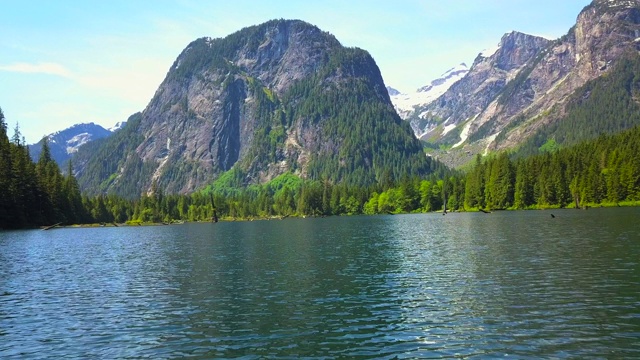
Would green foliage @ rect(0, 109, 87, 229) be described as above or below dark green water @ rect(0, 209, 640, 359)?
above

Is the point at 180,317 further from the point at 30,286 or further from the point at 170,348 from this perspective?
the point at 30,286

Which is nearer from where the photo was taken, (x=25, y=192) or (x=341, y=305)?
(x=341, y=305)

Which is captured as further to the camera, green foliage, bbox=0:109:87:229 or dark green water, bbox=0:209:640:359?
green foliage, bbox=0:109:87:229

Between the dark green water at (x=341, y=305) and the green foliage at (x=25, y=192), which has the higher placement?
the green foliage at (x=25, y=192)

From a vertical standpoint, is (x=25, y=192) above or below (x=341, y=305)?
above

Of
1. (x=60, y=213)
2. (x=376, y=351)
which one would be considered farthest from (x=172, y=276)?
(x=60, y=213)

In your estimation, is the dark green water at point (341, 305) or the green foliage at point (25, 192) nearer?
the dark green water at point (341, 305)

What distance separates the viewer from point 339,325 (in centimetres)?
3369

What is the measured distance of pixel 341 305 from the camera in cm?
3988

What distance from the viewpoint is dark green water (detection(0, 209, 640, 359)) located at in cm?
2902

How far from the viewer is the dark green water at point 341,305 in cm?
2902

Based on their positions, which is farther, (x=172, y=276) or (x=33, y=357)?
(x=172, y=276)

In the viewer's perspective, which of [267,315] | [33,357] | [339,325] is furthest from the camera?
[267,315]

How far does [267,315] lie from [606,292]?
26195 millimetres
